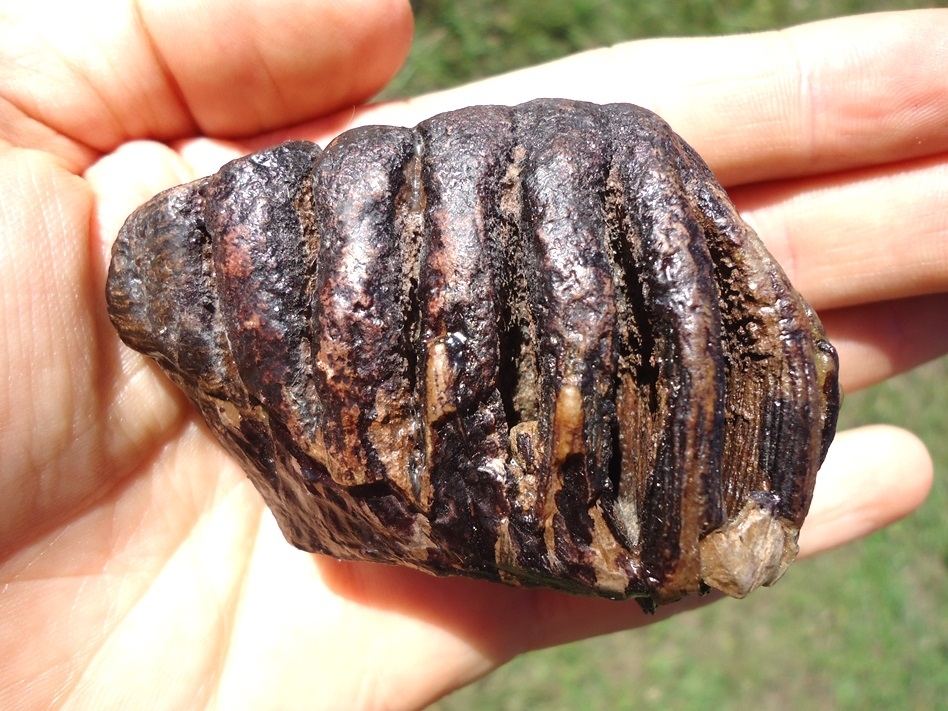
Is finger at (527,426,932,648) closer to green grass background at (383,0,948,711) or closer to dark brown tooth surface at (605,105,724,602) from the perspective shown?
dark brown tooth surface at (605,105,724,602)

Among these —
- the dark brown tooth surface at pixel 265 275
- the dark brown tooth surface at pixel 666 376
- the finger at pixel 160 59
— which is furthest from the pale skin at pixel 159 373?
the dark brown tooth surface at pixel 666 376

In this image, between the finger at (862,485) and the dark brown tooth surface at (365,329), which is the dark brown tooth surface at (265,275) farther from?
the finger at (862,485)

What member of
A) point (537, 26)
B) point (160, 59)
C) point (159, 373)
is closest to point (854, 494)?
point (159, 373)

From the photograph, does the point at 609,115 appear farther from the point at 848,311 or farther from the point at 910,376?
the point at 910,376

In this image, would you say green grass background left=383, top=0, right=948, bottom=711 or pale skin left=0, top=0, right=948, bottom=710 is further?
green grass background left=383, top=0, right=948, bottom=711

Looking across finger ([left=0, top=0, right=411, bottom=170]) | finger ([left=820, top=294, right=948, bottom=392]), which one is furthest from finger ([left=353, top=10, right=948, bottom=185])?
finger ([left=820, top=294, right=948, bottom=392])

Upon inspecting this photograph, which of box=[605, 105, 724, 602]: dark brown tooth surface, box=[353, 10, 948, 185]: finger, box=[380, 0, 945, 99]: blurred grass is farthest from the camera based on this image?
box=[380, 0, 945, 99]: blurred grass
